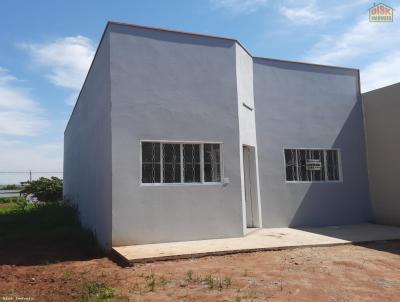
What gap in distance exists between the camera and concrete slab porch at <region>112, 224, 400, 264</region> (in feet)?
21.5

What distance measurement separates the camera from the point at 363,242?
7.78 metres

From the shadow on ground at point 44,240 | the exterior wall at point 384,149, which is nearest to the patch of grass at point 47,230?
the shadow on ground at point 44,240

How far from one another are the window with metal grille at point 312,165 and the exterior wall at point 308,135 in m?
0.19

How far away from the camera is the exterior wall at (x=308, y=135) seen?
10094mm

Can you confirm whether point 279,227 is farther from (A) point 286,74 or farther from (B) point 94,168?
(B) point 94,168

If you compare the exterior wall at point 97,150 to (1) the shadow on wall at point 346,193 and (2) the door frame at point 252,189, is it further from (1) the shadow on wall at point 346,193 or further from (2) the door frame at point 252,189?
(1) the shadow on wall at point 346,193

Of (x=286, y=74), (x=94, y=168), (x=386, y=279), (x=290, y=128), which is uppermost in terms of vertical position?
(x=286, y=74)

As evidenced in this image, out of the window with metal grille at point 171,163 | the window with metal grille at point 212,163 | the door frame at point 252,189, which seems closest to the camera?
the window with metal grille at point 171,163

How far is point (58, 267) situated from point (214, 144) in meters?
4.18

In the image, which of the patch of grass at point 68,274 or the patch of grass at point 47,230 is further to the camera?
the patch of grass at point 47,230

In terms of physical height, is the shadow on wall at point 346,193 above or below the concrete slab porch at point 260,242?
above

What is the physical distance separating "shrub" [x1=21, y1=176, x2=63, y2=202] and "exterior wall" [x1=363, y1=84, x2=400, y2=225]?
1740 centimetres

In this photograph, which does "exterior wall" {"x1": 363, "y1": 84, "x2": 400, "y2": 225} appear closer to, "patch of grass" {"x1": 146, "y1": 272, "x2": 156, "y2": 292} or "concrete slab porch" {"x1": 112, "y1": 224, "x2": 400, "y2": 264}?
"concrete slab porch" {"x1": 112, "y1": 224, "x2": 400, "y2": 264}

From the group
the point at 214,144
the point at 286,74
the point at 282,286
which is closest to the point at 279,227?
the point at 214,144
